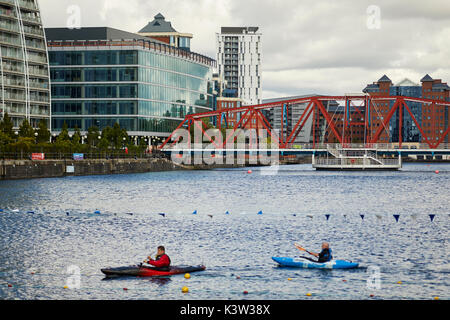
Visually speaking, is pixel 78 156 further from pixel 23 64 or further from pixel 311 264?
pixel 311 264

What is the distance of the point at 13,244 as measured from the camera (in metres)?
44.3

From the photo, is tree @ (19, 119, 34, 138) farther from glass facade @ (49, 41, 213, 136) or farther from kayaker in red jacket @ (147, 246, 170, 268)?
kayaker in red jacket @ (147, 246, 170, 268)

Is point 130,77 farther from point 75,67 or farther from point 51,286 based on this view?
point 51,286

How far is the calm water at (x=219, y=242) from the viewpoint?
32.8 meters

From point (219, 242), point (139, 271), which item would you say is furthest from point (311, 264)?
point (219, 242)

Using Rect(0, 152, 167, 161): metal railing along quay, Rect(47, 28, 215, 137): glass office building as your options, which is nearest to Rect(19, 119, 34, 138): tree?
Rect(0, 152, 167, 161): metal railing along quay

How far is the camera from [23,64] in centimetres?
16000

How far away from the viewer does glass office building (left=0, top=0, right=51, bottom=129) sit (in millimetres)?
154125

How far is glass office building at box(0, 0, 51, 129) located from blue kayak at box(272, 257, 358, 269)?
122 metres

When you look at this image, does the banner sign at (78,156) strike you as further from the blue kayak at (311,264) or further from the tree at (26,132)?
the blue kayak at (311,264)

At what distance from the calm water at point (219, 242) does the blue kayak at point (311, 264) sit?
0.40 meters

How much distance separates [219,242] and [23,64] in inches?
4920
